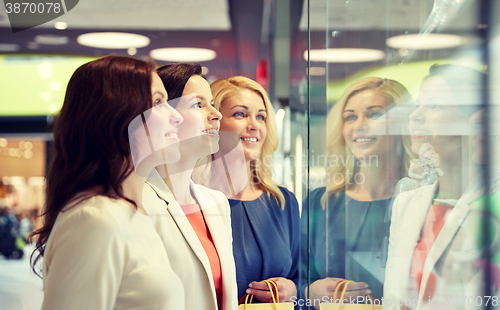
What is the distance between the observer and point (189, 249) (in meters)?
1.32

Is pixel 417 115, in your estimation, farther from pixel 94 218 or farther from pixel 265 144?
pixel 94 218

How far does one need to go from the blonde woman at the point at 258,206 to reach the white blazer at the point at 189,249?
0.37ft

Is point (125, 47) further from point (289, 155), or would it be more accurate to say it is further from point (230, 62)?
point (289, 155)

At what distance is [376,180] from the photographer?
1.73m


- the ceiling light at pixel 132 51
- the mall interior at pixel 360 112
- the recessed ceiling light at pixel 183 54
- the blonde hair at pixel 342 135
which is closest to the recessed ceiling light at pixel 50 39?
the mall interior at pixel 360 112

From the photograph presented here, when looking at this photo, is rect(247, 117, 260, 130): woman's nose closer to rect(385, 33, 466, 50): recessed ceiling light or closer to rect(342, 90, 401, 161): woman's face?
rect(342, 90, 401, 161): woman's face

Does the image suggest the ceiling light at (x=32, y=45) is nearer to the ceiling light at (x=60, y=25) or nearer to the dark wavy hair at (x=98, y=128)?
the ceiling light at (x=60, y=25)

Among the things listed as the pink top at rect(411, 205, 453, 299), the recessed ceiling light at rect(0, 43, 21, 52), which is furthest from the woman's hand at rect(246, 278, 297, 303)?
the recessed ceiling light at rect(0, 43, 21, 52)

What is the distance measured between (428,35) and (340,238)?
106 centimetres

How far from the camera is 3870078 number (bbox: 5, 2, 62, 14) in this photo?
63.5 inches

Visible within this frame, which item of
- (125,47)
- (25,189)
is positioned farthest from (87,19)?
(25,189)

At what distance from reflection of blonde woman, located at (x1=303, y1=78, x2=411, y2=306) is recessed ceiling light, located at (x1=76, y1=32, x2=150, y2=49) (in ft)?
2.95

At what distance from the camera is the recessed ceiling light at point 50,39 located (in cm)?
160

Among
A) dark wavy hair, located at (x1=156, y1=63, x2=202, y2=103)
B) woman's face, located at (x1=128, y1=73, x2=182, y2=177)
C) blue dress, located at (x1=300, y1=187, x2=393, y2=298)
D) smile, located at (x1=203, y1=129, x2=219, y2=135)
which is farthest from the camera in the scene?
blue dress, located at (x1=300, y1=187, x2=393, y2=298)
